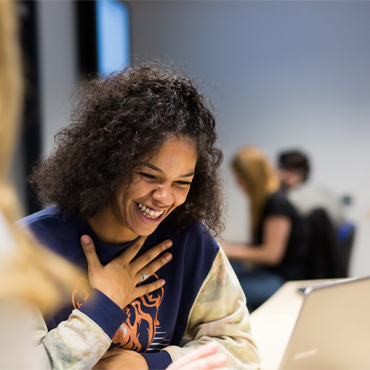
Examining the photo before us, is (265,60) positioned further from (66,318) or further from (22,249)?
(22,249)

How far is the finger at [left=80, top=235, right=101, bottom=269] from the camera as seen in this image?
1.06m

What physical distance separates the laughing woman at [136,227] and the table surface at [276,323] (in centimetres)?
17

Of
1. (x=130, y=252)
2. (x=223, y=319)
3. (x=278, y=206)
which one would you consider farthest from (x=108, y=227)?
(x=278, y=206)

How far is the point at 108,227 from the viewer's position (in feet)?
3.73

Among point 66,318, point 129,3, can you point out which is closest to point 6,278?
point 66,318

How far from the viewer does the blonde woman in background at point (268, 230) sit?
268 cm

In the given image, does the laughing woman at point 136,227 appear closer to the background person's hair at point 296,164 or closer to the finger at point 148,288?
the finger at point 148,288

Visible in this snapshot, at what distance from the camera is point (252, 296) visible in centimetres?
240

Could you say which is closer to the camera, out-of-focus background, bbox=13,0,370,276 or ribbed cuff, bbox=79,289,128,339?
ribbed cuff, bbox=79,289,128,339

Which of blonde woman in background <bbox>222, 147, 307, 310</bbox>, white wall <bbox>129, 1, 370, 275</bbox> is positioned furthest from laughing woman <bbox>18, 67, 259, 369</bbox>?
white wall <bbox>129, 1, 370, 275</bbox>

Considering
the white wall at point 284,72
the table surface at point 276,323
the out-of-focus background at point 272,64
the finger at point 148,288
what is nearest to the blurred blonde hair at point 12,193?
the finger at point 148,288

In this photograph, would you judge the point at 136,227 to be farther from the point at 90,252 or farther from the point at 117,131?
the point at 117,131

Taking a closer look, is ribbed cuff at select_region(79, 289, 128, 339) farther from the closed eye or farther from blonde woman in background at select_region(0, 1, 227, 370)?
blonde woman in background at select_region(0, 1, 227, 370)

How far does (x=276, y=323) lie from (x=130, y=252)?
0.78 metres
